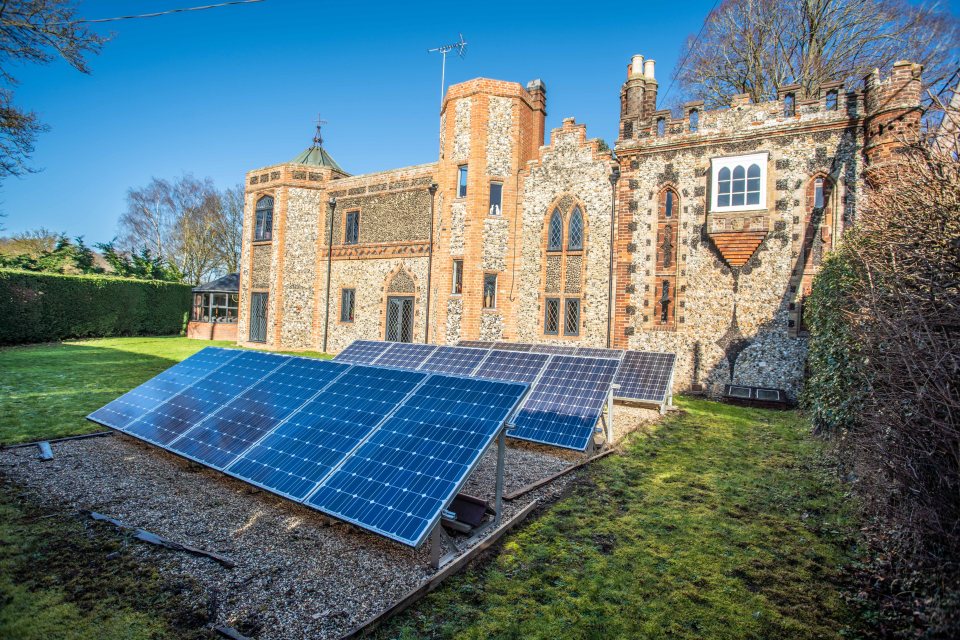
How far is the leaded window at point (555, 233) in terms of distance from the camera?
59.8ft

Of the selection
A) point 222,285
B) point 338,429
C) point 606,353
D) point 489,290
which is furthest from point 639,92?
point 222,285

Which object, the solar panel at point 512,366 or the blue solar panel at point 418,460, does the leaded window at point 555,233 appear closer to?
the solar panel at point 512,366

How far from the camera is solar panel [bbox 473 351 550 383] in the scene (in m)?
9.93

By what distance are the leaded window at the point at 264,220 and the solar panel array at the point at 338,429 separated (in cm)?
1876

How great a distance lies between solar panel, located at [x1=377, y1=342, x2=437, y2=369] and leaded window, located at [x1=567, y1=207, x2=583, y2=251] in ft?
27.7

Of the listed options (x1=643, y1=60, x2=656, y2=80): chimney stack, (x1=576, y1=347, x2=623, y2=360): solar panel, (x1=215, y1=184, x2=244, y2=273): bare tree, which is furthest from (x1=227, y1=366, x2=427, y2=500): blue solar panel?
(x1=215, y1=184, x2=244, y2=273): bare tree

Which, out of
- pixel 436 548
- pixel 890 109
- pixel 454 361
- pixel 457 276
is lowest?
pixel 436 548

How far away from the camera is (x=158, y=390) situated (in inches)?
317

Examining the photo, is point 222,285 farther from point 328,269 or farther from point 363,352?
point 363,352

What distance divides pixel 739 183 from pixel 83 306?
3197 centimetres

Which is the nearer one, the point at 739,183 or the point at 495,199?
the point at 739,183

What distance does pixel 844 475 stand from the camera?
6.97m

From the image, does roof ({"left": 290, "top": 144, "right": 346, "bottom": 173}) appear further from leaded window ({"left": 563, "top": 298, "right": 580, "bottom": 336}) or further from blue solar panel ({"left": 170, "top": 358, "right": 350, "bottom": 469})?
blue solar panel ({"left": 170, "top": 358, "right": 350, "bottom": 469})

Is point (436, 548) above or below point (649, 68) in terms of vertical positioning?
below
